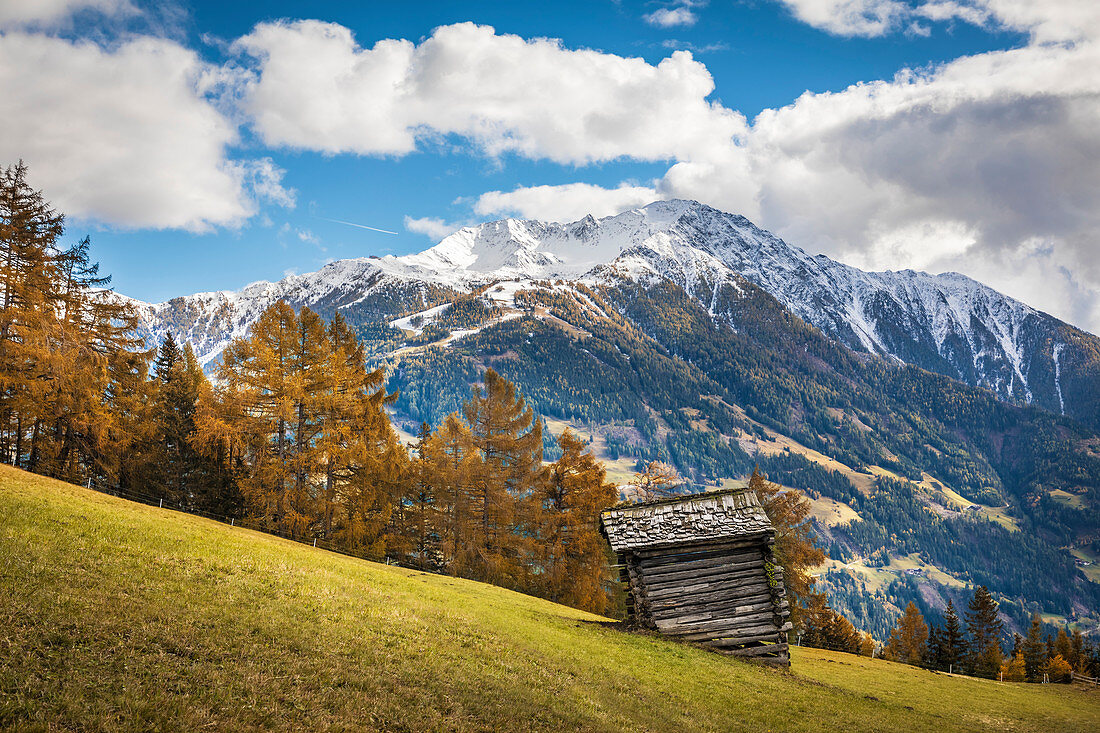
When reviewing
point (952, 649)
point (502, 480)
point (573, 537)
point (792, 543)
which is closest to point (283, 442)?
point (502, 480)

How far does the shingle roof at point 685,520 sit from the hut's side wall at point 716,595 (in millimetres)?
548

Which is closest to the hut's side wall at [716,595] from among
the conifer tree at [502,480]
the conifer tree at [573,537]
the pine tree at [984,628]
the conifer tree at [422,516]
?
the conifer tree at [573,537]

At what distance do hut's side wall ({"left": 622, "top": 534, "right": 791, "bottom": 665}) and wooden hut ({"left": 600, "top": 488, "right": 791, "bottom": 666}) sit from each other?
0.12 ft

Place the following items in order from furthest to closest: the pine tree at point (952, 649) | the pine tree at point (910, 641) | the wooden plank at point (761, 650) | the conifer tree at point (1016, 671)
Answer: the pine tree at point (910, 641) → the pine tree at point (952, 649) → the conifer tree at point (1016, 671) → the wooden plank at point (761, 650)

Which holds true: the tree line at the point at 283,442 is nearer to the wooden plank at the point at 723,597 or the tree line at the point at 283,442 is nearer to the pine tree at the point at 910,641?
the wooden plank at the point at 723,597

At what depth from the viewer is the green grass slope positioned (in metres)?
9.30

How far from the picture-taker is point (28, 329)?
33469 mm

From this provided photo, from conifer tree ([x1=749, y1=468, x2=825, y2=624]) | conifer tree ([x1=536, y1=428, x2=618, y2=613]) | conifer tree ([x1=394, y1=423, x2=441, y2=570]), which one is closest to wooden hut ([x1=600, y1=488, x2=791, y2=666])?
conifer tree ([x1=536, y1=428, x2=618, y2=613])

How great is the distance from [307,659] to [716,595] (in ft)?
60.8

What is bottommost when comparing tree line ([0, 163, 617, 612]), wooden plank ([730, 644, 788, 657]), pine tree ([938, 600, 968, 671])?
pine tree ([938, 600, 968, 671])

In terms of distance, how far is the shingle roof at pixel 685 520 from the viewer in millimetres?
25156

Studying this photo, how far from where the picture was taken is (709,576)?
25.5 metres

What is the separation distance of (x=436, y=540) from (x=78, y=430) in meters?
26.3

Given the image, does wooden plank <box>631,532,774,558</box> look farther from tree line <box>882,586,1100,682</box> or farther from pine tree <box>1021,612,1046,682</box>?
pine tree <box>1021,612,1046,682</box>
